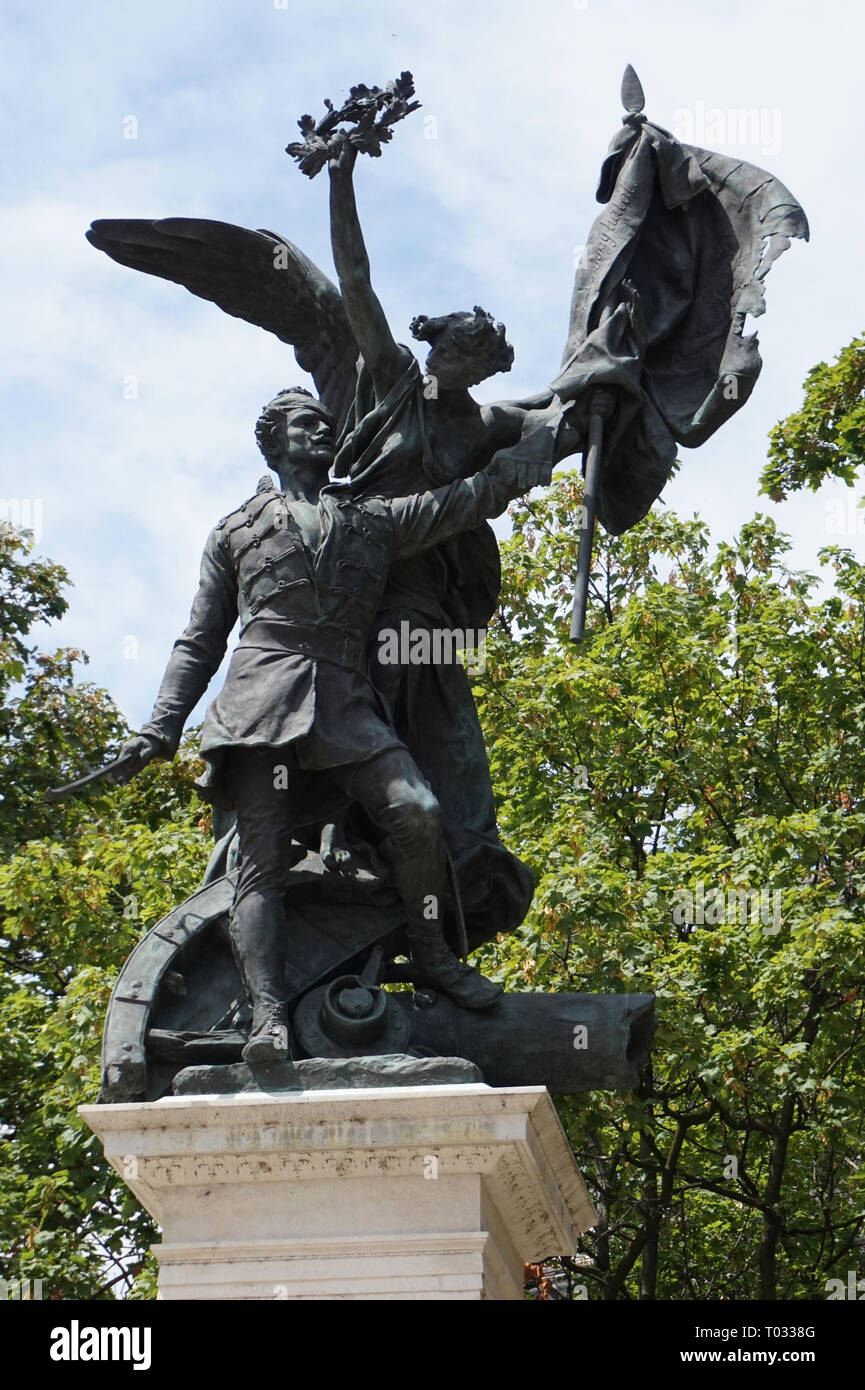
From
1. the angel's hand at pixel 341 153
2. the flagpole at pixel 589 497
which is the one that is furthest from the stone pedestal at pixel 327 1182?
the angel's hand at pixel 341 153

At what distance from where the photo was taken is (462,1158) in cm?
664

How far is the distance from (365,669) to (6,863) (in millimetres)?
11475

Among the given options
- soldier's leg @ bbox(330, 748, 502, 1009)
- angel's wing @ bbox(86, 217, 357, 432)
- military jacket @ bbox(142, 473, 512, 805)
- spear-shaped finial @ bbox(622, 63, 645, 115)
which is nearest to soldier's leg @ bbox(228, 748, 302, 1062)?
military jacket @ bbox(142, 473, 512, 805)

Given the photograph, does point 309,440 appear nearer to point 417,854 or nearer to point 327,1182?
point 417,854

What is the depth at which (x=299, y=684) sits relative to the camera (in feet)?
24.1

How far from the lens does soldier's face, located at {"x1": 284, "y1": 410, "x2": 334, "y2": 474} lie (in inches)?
309

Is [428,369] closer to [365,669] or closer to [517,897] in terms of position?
[365,669]

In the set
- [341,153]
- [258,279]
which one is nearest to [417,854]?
[341,153]

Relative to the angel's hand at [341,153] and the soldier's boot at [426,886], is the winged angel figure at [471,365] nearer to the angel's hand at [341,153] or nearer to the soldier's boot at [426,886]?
the angel's hand at [341,153]

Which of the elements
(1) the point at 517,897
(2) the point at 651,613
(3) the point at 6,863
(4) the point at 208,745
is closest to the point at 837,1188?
(2) the point at 651,613

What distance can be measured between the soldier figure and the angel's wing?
0.98 meters

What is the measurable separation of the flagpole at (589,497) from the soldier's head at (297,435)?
1.05m
